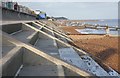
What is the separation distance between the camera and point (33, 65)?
4613 millimetres

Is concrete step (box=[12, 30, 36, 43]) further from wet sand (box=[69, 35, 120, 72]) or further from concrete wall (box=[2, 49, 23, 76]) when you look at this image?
wet sand (box=[69, 35, 120, 72])

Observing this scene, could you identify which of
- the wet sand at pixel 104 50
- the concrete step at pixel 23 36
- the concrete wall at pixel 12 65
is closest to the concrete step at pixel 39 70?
the concrete wall at pixel 12 65

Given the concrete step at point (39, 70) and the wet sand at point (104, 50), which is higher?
the concrete step at point (39, 70)

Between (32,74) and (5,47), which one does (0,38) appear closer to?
(5,47)

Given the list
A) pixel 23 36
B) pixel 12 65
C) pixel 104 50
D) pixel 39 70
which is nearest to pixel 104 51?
pixel 104 50

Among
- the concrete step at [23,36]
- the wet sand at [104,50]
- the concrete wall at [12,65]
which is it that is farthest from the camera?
the wet sand at [104,50]

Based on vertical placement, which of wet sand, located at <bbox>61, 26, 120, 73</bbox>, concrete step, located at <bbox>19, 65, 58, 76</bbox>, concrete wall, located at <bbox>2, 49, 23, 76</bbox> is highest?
concrete wall, located at <bbox>2, 49, 23, 76</bbox>

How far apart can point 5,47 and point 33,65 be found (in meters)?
0.55

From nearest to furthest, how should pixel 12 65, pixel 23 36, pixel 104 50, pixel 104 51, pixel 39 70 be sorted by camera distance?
pixel 12 65, pixel 39 70, pixel 23 36, pixel 104 51, pixel 104 50

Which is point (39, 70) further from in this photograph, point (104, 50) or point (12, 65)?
point (104, 50)

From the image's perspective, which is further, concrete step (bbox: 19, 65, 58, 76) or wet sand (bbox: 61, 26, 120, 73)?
wet sand (bbox: 61, 26, 120, 73)

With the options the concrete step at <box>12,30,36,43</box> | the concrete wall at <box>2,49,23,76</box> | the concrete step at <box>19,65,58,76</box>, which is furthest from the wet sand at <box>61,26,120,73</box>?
the concrete wall at <box>2,49,23,76</box>

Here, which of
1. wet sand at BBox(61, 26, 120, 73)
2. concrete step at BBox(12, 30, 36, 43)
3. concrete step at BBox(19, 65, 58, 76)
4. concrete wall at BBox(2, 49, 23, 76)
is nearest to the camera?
concrete wall at BBox(2, 49, 23, 76)

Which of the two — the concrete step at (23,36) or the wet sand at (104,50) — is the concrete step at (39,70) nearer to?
the concrete step at (23,36)
